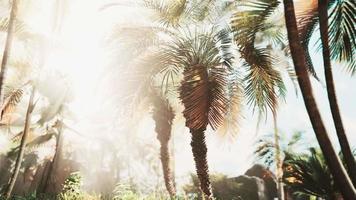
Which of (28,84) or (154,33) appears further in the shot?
(28,84)

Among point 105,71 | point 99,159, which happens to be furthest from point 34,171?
point 105,71

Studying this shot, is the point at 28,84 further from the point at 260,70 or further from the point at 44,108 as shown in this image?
A: the point at 260,70

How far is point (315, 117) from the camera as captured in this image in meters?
6.27

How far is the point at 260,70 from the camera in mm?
9484

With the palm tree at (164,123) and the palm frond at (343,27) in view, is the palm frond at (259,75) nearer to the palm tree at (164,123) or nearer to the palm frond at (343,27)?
the palm frond at (343,27)

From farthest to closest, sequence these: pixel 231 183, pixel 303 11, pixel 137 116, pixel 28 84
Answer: pixel 231 183, pixel 28 84, pixel 137 116, pixel 303 11

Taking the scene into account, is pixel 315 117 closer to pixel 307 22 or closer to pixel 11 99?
pixel 307 22

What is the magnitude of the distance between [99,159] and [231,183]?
8.76m

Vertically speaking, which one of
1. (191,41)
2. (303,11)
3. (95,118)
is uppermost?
(95,118)

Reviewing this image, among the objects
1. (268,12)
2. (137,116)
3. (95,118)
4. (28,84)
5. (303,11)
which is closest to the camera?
(268,12)

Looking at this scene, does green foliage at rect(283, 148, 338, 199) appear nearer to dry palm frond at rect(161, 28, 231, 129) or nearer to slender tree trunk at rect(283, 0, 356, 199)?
dry palm frond at rect(161, 28, 231, 129)

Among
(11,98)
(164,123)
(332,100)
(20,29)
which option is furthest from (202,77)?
(11,98)

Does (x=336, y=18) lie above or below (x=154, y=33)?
below

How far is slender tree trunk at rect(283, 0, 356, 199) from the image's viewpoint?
6.03 meters
